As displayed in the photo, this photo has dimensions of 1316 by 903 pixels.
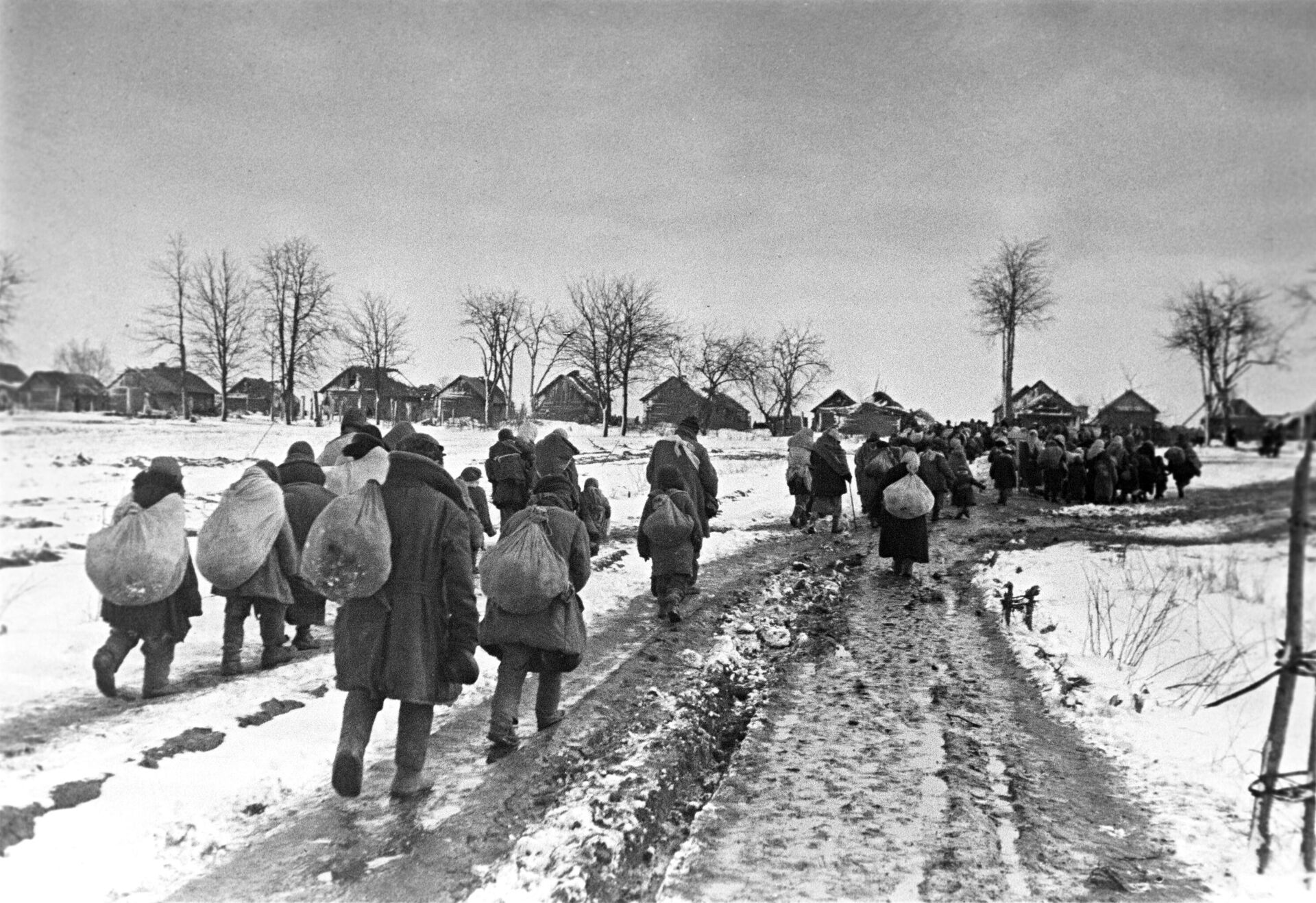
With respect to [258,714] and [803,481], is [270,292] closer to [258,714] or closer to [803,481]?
[258,714]

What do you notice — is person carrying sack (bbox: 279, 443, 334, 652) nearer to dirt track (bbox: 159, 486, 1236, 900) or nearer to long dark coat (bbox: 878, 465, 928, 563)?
dirt track (bbox: 159, 486, 1236, 900)

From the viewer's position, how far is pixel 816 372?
4222cm

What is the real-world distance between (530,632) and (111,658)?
2.90 meters

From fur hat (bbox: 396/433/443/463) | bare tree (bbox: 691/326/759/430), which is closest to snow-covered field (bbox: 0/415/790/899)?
fur hat (bbox: 396/433/443/463)

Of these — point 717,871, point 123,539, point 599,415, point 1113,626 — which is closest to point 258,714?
point 123,539

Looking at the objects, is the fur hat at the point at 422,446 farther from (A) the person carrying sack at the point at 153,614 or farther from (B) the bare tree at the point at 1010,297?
(B) the bare tree at the point at 1010,297

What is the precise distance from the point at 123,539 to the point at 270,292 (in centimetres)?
677

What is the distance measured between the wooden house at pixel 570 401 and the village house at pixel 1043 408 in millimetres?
9309

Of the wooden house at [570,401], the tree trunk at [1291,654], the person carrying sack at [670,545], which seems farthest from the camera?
the wooden house at [570,401]

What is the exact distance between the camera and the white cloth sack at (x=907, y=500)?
10281 millimetres

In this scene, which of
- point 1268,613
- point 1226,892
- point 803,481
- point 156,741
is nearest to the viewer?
point 1226,892

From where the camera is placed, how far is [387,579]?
159 inches

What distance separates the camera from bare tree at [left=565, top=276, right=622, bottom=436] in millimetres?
17125

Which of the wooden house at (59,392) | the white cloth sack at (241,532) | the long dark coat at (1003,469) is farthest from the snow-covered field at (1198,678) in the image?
the long dark coat at (1003,469)
